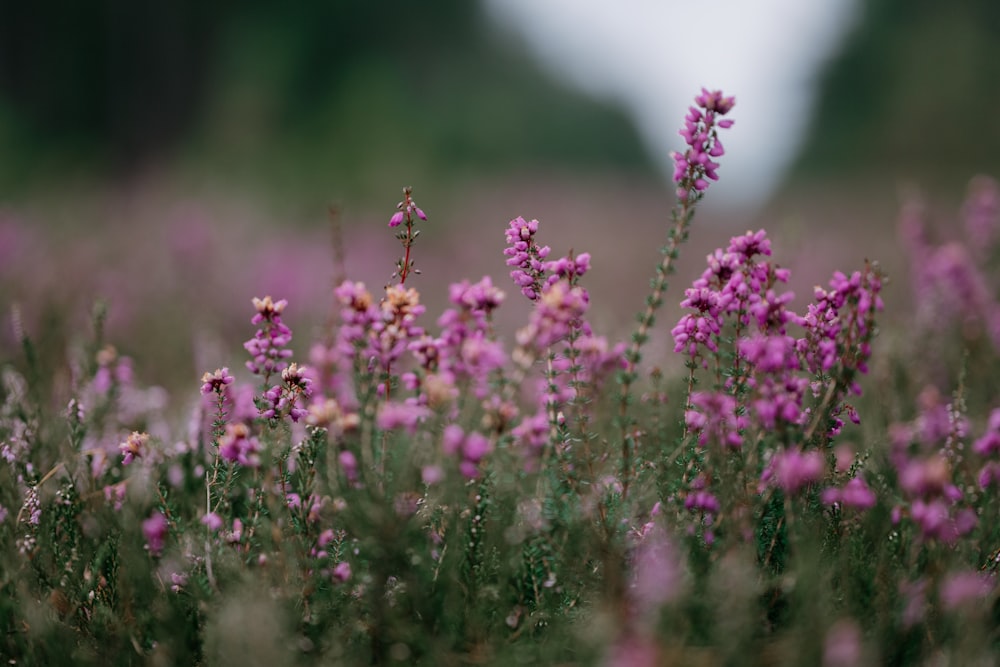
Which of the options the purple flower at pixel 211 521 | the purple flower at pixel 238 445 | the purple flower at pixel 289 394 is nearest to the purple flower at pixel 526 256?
the purple flower at pixel 289 394

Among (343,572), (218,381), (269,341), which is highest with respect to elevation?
(269,341)

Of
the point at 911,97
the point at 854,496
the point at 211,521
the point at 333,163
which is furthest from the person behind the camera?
the point at 911,97

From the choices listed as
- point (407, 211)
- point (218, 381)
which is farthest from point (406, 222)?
point (218, 381)

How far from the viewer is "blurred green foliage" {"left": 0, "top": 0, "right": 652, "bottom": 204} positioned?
14.9m

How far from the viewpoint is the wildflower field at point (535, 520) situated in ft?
4.45

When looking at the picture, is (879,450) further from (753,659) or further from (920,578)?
(753,659)

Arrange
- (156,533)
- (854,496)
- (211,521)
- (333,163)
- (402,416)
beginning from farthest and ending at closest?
(333,163), (156,533), (211,521), (854,496), (402,416)

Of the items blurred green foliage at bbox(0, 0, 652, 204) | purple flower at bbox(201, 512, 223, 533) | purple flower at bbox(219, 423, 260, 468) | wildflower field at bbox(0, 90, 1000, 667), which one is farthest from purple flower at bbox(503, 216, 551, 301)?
blurred green foliage at bbox(0, 0, 652, 204)

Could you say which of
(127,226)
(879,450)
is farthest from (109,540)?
(127,226)

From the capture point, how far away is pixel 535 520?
1639 mm

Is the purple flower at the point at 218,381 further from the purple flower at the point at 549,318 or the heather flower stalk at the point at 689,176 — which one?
the heather flower stalk at the point at 689,176

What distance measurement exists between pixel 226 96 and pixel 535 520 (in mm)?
17806

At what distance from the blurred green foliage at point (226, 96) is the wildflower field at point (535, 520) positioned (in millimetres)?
11704

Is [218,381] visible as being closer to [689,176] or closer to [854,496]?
[689,176]
